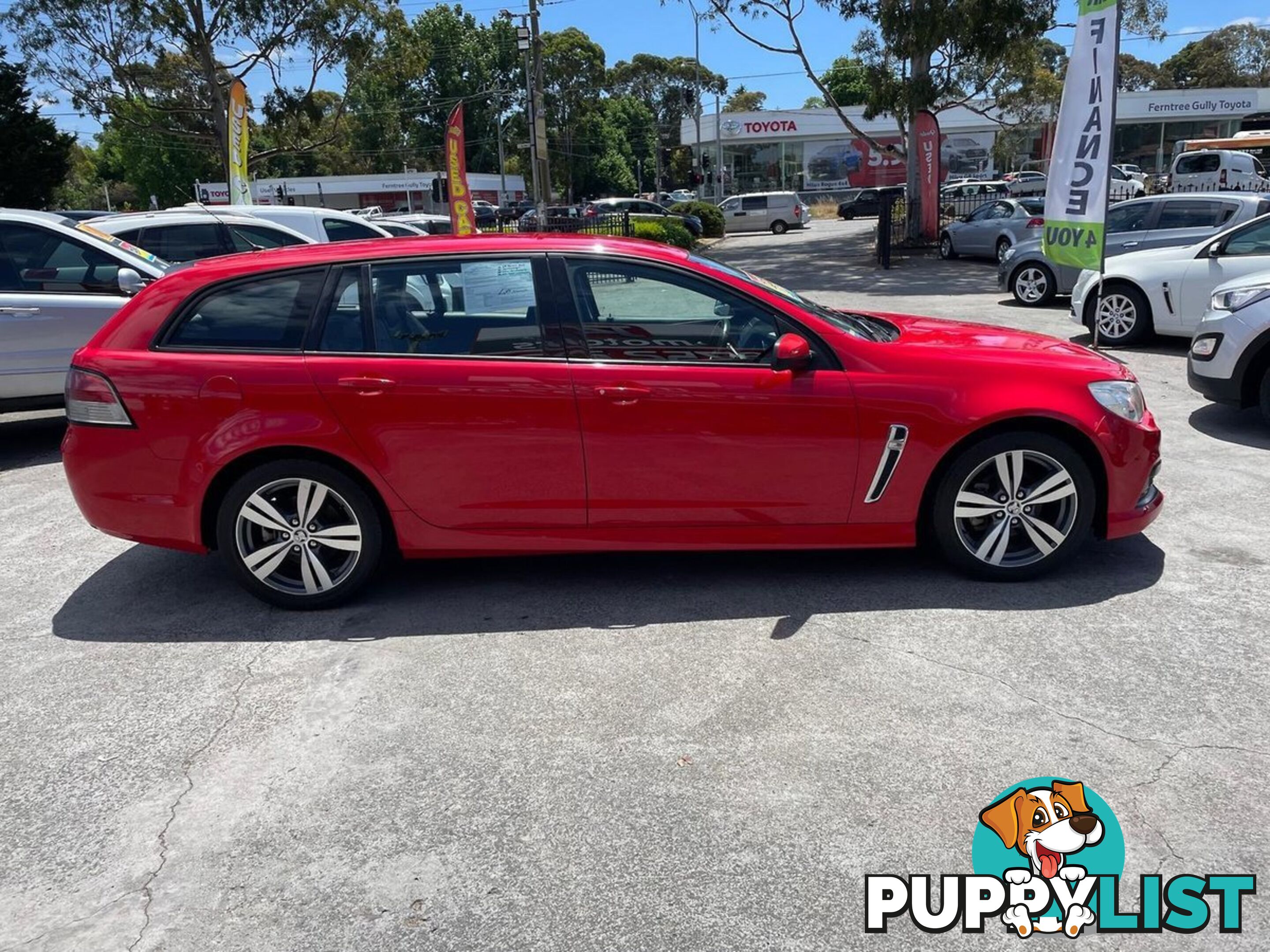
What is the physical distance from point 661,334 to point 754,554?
137cm

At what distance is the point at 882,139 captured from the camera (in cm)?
5544

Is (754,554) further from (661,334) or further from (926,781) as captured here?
(926,781)

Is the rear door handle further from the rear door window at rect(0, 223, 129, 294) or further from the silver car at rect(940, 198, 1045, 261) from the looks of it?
the silver car at rect(940, 198, 1045, 261)

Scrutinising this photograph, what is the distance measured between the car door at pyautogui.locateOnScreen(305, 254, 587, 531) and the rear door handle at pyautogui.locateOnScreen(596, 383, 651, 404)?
0.44 ft

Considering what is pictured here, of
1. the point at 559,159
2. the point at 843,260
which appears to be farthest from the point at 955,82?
the point at 559,159

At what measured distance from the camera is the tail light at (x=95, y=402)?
14.5 ft

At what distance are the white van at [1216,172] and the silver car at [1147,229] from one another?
831 inches

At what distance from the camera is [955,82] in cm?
2389

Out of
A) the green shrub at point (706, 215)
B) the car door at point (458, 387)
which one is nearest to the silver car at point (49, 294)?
the car door at point (458, 387)

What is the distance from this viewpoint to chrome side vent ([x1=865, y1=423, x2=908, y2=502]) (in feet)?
14.4

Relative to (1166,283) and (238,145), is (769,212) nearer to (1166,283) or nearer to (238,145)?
(238,145)

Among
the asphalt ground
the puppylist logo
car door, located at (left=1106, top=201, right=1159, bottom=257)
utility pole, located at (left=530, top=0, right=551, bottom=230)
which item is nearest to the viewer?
the puppylist logo

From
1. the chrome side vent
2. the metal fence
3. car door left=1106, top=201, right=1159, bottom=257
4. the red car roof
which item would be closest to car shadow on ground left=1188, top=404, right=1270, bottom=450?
the chrome side vent

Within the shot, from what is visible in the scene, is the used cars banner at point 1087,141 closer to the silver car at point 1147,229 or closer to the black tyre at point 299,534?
the silver car at point 1147,229
